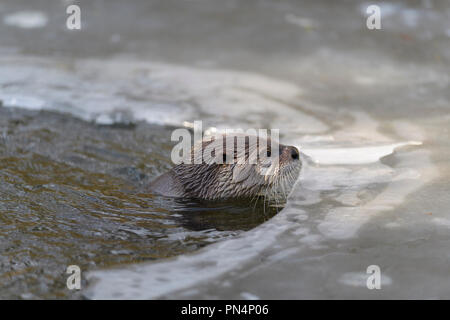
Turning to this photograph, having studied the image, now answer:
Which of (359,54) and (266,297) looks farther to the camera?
(359,54)

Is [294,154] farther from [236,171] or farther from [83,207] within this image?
[83,207]

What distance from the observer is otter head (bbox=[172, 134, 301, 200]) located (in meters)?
4.50

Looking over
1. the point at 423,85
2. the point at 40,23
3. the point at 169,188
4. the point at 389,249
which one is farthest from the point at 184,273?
the point at 40,23

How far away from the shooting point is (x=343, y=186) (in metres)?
4.38

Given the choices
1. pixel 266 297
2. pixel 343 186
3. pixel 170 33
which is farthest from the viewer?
pixel 170 33

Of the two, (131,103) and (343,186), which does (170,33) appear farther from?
(343,186)

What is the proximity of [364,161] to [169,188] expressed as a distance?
5.08ft

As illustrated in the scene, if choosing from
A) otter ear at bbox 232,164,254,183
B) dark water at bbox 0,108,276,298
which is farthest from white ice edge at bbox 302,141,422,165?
dark water at bbox 0,108,276,298

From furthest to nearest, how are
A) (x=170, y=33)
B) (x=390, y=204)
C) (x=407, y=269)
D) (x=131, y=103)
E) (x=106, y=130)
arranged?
(x=170, y=33) < (x=131, y=103) < (x=106, y=130) < (x=390, y=204) < (x=407, y=269)

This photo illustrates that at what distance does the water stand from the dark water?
17 mm

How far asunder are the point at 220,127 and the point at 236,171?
4.46ft

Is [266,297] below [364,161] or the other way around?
below

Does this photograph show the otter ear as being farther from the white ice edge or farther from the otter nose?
the white ice edge

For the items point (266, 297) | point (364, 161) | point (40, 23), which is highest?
point (40, 23)
